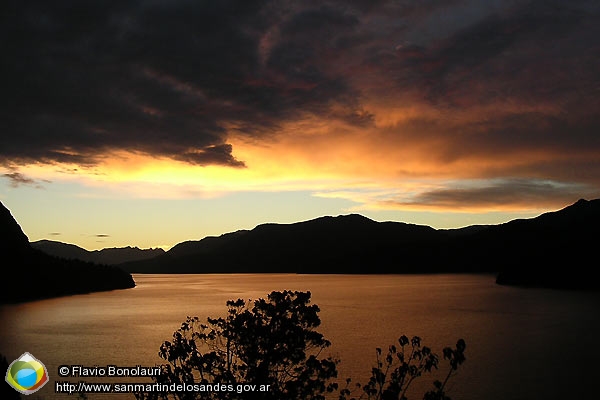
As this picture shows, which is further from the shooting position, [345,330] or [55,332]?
[55,332]

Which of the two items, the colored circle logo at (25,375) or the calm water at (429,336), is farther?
the calm water at (429,336)

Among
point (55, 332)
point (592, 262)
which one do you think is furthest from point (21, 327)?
point (592, 262)

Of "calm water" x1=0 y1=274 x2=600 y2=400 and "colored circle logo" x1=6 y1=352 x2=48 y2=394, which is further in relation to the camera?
"calm water" x1=0 y1=274 x2=600 y2=400

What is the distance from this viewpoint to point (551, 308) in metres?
116

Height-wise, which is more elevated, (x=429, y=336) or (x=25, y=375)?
(x=25, y=375)

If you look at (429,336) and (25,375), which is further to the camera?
(429,336)

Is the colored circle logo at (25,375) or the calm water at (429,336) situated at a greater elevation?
the colored circle logo at (25,375)

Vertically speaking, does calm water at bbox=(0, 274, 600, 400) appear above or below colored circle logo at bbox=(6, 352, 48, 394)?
below

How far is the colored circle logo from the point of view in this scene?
22.9 metres

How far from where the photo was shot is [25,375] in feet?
76.5

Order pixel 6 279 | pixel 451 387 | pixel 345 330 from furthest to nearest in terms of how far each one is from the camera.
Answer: pixel 6 279 < pixel 345 330 < pixel 451 387

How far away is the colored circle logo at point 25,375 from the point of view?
22.9m

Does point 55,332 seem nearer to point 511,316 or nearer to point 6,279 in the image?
point 511,316

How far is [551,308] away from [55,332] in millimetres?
108148
